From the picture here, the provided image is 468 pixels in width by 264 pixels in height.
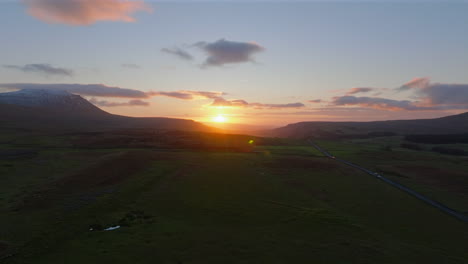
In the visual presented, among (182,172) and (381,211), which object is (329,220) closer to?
(381,211)

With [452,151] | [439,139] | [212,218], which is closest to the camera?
[212,218]

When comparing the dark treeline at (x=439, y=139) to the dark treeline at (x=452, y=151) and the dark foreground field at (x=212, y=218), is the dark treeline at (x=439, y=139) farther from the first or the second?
the dark foreground field at (x=212, y=218)

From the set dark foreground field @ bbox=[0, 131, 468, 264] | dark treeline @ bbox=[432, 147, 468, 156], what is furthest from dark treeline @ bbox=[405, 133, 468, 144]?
dark foreground field @ bbox=[0, 131, 468, 264]

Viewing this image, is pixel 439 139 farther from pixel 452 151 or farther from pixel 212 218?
pixel 212 218

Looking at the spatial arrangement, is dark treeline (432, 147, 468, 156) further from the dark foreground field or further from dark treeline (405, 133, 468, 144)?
the dark foreground field

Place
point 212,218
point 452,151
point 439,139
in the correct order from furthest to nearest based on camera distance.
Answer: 1. point 439,139
2. point 452,151
3. point 212,218

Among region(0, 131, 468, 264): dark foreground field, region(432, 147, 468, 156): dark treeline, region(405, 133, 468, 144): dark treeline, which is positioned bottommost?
region(0, 131, 468, 264): dark foreground field

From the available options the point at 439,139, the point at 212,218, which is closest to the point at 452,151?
the point at 439,139

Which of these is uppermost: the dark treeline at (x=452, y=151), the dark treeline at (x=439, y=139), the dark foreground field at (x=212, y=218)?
the dark treeline at (x=439, y=139)

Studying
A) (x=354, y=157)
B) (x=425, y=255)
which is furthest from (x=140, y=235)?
(x=354, y=157)

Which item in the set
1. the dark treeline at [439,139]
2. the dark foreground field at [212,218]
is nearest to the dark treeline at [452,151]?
the dark treeline at [439,139]
